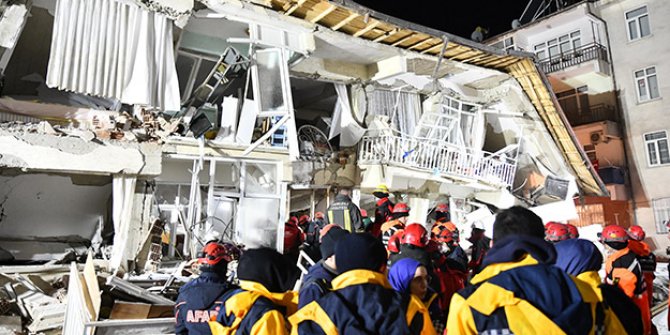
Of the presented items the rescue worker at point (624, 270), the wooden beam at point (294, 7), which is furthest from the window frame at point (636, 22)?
the rescue worker at point (624, 270)

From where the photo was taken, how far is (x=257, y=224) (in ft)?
35.3

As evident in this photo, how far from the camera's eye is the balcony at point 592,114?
74.9 feet

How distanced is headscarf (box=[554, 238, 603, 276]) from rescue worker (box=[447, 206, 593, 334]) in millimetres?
530

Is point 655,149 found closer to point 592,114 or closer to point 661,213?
point 661,213

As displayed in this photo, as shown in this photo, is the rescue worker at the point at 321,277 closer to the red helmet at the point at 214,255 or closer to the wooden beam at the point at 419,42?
the red helmet at the point at 214,255

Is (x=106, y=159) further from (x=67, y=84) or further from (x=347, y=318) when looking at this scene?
(x=347, y=318)

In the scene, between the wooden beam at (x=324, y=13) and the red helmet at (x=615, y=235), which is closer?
the red helmet at (x=615, y=235)

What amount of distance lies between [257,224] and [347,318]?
335 inches

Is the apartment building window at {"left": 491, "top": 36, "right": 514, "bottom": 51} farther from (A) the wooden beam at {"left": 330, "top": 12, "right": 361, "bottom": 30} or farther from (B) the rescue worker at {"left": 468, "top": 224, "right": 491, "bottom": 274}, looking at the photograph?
(B) the rescue worker at {"left": 468, "top": 224, "right": 491, "bottom": 274}

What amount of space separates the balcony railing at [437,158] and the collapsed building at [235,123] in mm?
55

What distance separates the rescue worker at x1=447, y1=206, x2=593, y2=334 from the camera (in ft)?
6.70

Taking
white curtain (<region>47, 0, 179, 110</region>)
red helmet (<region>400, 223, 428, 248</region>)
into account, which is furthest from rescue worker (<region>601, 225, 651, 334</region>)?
white curtain (<region>47, 0, 179, 110</region>)

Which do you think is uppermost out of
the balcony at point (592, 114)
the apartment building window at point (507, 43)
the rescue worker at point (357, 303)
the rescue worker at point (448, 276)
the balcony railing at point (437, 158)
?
the apartment building window at point (507, 43)

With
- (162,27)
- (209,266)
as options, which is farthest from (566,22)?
(209,266)
